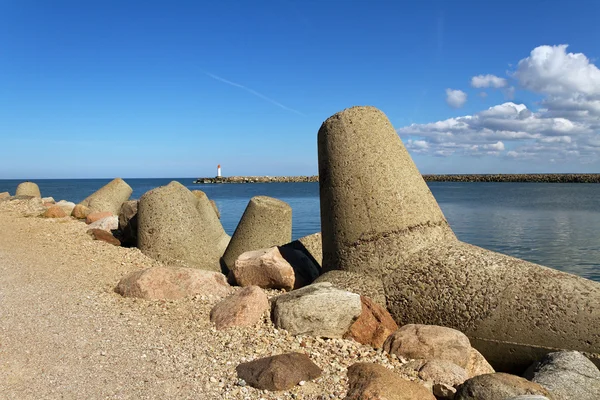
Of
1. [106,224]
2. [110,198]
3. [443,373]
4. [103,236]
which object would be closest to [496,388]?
[443,373]

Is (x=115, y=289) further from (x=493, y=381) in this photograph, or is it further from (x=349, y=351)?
(x=493, y=381)

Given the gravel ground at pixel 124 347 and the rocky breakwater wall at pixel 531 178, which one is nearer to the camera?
the gravel ground at pixel 124 347

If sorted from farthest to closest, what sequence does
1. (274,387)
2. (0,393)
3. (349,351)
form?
1. (349,351)
2. (274,387)
3. (0,393)

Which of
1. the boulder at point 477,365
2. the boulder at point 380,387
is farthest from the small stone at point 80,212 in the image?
the boulder at point 477,365

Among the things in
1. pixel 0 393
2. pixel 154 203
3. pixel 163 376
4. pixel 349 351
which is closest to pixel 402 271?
pixel 349 351

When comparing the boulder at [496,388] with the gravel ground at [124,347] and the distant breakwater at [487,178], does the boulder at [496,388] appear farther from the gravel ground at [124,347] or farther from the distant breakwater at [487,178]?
the distant breakwater at [487,178]

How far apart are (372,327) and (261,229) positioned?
3965mm

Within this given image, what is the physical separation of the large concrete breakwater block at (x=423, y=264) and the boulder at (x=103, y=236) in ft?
15.6

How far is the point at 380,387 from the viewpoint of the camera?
3.74m

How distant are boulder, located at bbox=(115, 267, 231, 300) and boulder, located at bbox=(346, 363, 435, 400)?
8.74 feet

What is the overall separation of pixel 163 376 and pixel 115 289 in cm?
264

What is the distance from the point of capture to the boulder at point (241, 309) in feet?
16.8

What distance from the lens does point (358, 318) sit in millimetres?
5059

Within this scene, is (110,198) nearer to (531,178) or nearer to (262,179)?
(531,178)
